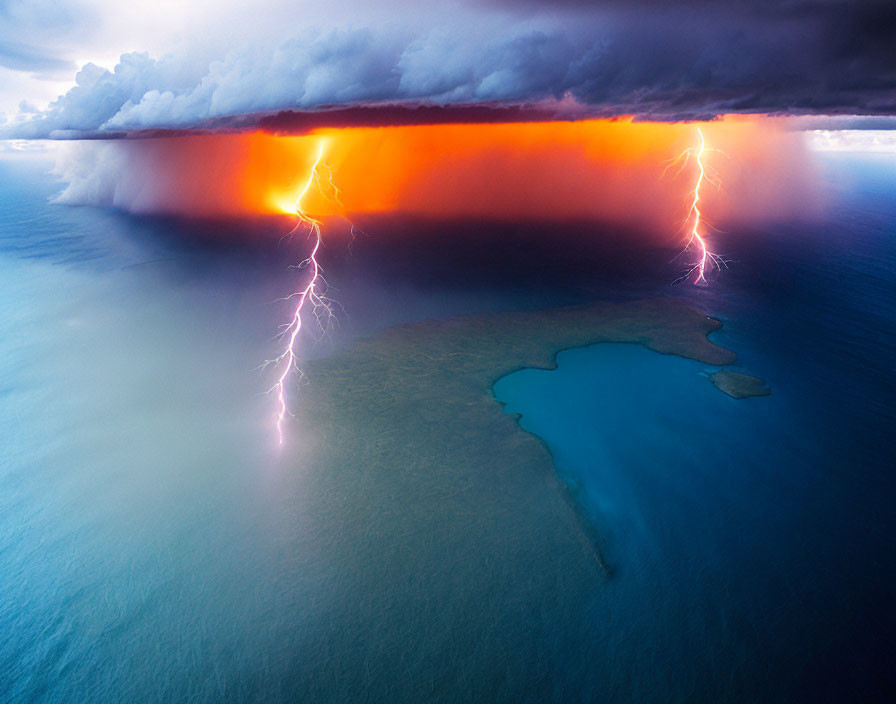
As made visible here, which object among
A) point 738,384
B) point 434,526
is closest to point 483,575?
point 434,526

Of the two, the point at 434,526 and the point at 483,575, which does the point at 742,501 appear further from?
the point at 434,526

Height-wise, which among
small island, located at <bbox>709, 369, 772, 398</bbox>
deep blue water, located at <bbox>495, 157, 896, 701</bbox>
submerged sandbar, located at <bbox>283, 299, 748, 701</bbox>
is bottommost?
small island, located at <bbox>709, 369, 772, 398</bbox>

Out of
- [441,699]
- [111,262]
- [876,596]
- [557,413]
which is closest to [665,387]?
[557,413]

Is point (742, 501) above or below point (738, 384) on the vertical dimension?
above

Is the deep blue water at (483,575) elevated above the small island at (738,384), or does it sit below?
above

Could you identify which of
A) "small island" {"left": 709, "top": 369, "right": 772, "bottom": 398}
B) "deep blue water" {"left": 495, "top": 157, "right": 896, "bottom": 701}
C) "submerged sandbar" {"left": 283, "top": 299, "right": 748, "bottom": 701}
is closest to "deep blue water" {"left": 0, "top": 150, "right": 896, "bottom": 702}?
"deep blue water" {"left": 495, "top": 157, "right": 896, "bottom": 701}

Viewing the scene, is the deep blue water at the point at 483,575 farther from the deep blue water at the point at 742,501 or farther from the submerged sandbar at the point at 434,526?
the submerged sandbar at the point at 434,526

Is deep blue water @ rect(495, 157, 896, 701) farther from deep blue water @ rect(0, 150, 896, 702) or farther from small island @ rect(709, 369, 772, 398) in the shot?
small island @ rect(709, 369, 772, 398)

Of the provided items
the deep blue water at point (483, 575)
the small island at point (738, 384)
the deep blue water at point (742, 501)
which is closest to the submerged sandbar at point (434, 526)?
the deep blue water at point (483, 575)
